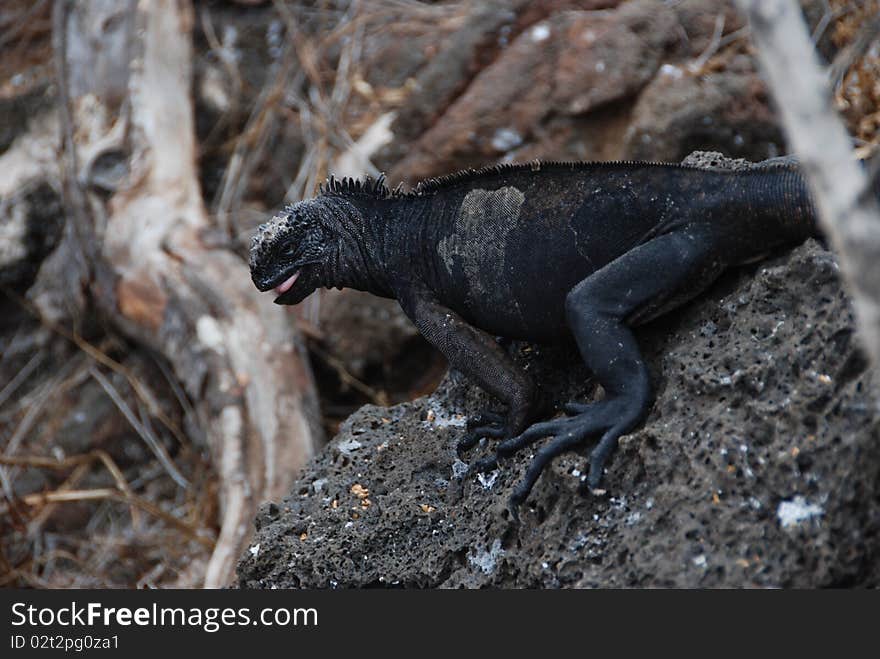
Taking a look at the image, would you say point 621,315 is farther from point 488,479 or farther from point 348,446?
point 348,446

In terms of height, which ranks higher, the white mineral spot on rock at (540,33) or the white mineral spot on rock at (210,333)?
the white mineral spot on rock at (540,33)

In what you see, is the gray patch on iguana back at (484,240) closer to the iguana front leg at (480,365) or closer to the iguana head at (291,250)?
the iguana front leg at (480,365)

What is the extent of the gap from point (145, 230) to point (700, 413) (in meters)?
4.77

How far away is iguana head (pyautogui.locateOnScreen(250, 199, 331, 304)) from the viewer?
3.79 m

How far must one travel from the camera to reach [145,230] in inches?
271

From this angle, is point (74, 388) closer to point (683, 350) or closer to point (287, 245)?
point (287, 245)

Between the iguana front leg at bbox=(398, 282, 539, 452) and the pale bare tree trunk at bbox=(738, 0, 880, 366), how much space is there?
169cm

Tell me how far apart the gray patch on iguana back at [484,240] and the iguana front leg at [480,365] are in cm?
13

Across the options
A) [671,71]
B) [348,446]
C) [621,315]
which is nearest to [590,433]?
[621,315]

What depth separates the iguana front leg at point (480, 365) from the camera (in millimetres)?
3455

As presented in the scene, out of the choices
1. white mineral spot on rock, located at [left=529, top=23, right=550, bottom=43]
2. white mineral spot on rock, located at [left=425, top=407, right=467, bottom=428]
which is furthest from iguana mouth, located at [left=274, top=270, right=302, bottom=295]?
white mineral spot on rock, located at [left=529, top=23, right=550, bottom=43]

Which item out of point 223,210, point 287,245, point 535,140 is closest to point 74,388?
point 223,210

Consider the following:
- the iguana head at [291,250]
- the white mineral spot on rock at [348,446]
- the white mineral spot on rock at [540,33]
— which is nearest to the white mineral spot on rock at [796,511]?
the white mineral spot on rock at [348,446]

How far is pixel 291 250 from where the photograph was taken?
12.6 feet
